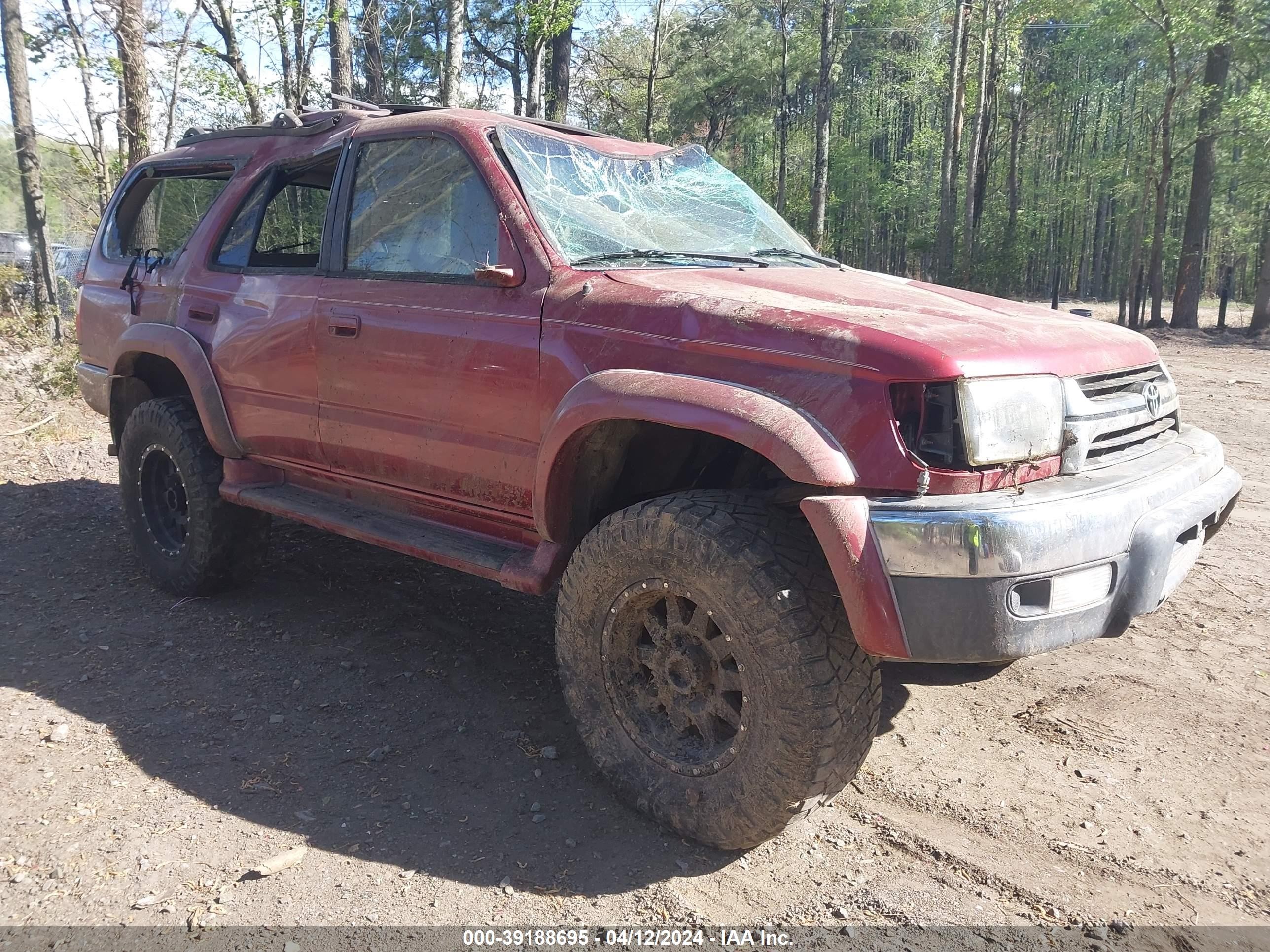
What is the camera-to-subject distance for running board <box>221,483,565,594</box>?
3.02m

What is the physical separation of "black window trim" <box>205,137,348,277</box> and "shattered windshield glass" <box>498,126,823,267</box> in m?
0.89

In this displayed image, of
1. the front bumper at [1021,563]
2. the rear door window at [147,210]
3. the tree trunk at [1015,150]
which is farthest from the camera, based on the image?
the tree trunk at [1015,150]

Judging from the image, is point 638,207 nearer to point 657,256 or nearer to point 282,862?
point 657,256

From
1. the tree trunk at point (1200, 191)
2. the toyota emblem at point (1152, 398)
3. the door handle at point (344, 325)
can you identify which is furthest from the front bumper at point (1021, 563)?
the tree trunk at point (1200, 191)

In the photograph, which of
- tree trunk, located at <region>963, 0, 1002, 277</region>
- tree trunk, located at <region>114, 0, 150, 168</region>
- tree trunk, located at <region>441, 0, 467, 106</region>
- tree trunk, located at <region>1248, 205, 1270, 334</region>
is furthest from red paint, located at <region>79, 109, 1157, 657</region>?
tree trunk, located at <region>963, 0, 1002, 277</region>

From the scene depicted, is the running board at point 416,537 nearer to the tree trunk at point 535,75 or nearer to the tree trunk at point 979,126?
the tree trunk at point 535,75

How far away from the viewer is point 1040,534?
219 cm

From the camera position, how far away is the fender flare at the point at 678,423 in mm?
2293

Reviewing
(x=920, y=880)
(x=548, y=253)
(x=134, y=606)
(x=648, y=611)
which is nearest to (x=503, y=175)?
(x=548, y=253)

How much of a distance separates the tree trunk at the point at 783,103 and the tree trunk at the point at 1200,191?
1215 cm

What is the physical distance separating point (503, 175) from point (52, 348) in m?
8.32

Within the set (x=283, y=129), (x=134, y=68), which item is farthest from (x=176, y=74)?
(x=283, y=129)

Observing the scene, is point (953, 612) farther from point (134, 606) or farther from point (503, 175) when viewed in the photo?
point (134, 606)

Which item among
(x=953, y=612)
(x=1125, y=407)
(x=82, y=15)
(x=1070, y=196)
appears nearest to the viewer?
(x=953, y=612)
